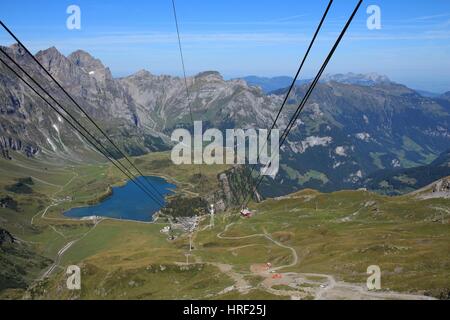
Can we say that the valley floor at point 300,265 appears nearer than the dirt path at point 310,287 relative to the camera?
No

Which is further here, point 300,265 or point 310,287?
point 300,265

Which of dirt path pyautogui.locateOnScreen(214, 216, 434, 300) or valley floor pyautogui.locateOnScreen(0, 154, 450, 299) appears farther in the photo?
valley floor pyautogui.locateOnScreen(0, 154, 450, 299)

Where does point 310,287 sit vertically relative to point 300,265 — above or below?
above

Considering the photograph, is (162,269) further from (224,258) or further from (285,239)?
(285,239)

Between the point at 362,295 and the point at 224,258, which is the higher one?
the point at 362,295
